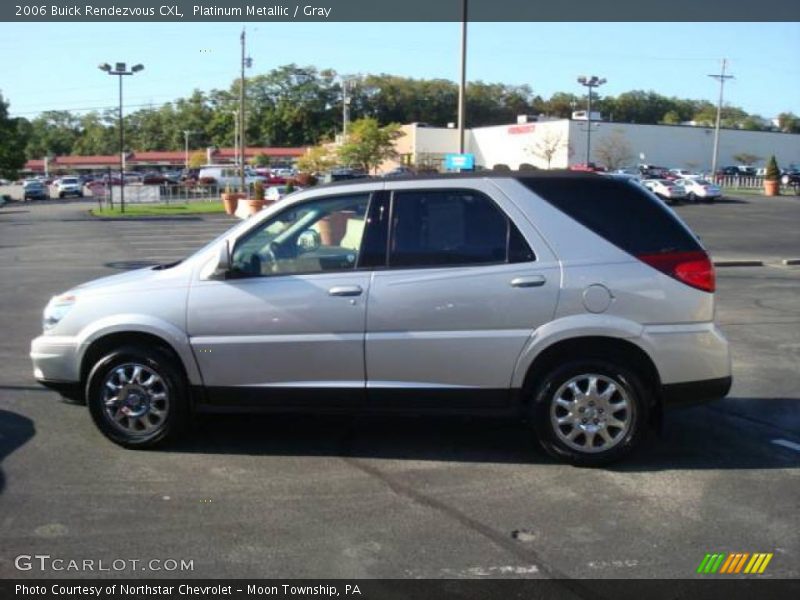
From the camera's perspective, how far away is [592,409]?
504 cm

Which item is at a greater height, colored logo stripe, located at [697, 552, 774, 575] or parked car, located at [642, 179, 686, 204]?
parked car, located at [642, 179, 686, 204]

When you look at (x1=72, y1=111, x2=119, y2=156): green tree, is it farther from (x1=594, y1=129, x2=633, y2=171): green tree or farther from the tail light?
the tail light

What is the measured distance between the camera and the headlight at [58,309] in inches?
215

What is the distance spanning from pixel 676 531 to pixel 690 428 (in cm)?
197

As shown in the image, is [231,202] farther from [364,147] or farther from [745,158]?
[745,158]

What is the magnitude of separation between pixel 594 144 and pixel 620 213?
77444 millimetres

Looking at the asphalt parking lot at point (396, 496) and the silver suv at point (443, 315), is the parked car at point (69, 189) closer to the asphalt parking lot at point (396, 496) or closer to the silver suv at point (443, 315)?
the asphalt parking lot at point (396, 496)

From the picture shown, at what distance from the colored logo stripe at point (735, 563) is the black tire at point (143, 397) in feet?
11.0

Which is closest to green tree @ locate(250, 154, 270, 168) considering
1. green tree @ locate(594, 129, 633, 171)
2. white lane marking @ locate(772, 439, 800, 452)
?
green tree @ locate(594, 129, 633, 171)

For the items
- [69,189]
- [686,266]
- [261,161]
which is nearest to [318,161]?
[69,189]

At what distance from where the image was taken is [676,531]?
417 centimetres

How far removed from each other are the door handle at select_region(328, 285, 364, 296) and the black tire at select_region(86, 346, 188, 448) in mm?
1206

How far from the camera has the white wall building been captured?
7744 centimetres

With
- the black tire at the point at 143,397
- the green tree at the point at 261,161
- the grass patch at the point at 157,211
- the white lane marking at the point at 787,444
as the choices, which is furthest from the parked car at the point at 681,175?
the green tree at the point at 261,161
